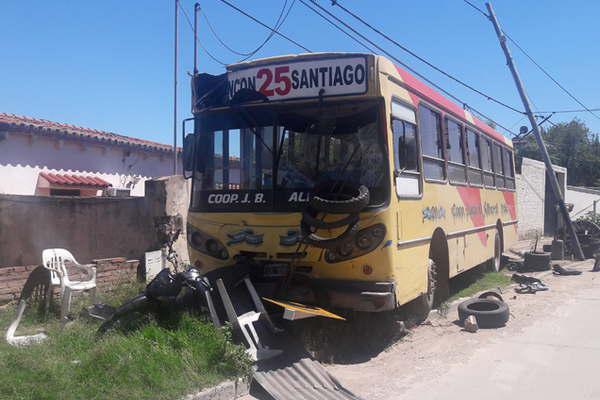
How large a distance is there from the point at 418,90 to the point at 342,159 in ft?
6.90

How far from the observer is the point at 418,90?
8141 mm

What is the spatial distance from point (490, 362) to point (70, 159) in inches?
497

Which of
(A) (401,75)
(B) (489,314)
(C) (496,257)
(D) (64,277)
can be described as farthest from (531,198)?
(D) (64,277)

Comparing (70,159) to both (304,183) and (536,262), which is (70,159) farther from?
(536,262)

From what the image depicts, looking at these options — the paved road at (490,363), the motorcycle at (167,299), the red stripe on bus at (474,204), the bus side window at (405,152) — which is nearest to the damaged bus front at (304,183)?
the bus side window at (405,152)

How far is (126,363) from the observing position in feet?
16.8

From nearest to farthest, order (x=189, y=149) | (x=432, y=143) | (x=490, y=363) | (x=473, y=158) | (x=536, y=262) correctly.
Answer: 1. (x=490, y=363)
2. (x=189, y=149)
3. (x=432, y=143)
4. (x=473, y=158)
5. (x=536, y=262)

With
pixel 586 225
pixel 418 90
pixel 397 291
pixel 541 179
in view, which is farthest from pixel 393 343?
pixel 541 179

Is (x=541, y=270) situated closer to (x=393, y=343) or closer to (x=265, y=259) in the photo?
(x=393, y=343)

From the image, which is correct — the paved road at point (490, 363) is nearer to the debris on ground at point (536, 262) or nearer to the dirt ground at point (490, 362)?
the dirt ground at point (490, 362)

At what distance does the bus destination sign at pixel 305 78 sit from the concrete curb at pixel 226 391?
10.6 ft

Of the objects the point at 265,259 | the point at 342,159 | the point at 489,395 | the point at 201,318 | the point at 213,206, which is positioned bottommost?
the point at 489,395

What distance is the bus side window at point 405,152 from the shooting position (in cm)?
688

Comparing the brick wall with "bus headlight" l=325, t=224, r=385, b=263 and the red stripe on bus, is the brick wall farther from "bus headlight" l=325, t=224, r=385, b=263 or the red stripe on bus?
the red stripe on bus
